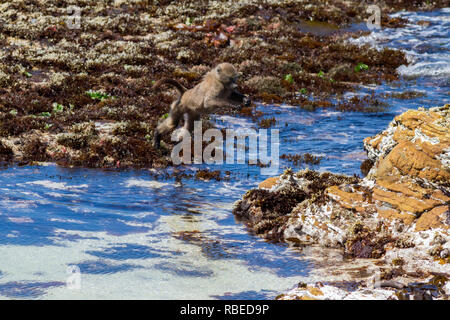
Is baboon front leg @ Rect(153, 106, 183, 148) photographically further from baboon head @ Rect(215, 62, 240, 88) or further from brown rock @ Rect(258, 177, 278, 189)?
brown rock @ Rect(258, 177, 278, 189)

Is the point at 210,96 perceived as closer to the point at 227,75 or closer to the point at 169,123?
the point at 227,75

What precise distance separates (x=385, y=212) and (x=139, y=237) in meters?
4.37

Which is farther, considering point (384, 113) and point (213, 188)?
point (384, 113)

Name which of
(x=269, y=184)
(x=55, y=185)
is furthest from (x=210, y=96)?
(x=55, y=185)

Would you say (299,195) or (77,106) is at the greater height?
(77,106)

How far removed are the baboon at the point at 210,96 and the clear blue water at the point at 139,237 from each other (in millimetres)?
1859

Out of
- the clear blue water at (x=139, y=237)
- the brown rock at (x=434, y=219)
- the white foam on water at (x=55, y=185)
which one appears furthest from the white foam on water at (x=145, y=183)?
the brown rock at (x=434, y=219)

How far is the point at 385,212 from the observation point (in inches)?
374

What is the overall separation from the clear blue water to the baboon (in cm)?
186

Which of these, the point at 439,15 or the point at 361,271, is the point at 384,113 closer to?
the point at 361,271

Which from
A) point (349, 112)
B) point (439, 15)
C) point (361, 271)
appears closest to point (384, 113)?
point (349, 112)

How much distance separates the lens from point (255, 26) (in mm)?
30594

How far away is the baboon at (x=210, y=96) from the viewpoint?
423 inches

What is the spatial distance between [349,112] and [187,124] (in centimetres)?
965
